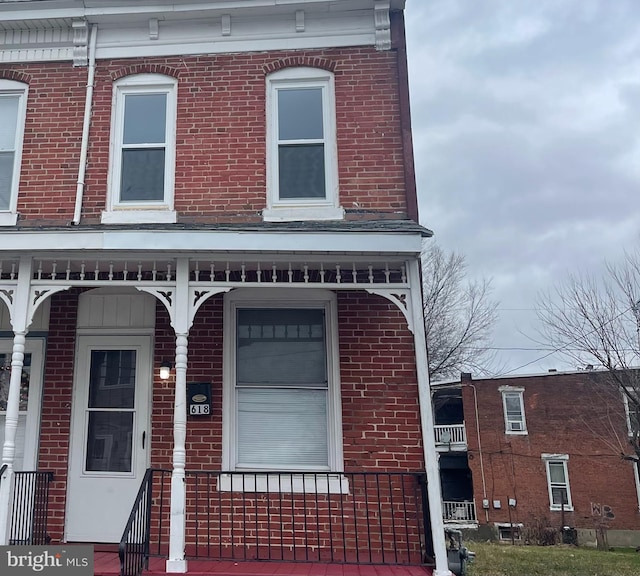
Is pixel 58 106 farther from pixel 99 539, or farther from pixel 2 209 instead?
pixel 99 539

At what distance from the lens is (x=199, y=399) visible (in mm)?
5773

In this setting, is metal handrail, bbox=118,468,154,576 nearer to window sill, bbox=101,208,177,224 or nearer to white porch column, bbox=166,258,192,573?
white porch column, bbox=166,258,192,573

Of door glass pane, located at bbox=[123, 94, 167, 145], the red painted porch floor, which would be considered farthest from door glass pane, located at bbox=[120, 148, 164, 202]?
the red painted porch floor

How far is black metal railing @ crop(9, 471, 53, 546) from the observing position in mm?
5402

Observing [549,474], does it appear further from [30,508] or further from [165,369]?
[30,508]

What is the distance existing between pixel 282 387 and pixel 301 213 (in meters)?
1.95

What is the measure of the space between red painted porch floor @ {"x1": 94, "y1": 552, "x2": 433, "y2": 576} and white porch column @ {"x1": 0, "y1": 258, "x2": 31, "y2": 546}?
3.01ft

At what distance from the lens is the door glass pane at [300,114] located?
6.63m

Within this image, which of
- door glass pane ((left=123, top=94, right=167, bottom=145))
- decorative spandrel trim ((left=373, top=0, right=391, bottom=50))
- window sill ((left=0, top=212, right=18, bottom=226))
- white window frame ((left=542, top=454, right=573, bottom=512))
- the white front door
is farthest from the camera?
white window frame ((left=542, top=454, right=573, bottom=512))

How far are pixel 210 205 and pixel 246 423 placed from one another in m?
2.48

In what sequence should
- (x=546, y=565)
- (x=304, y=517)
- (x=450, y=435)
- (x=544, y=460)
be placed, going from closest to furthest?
1. (x=304, y=517)
2. (x=546, y=565)
3. (x=544, y=460)
4. (x=450, y=435)

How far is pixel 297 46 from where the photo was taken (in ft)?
22.1

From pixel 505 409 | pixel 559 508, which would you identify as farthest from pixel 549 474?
pixel 505 409

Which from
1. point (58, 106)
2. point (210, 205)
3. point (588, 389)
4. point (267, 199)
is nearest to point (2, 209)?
point (58, 106)
